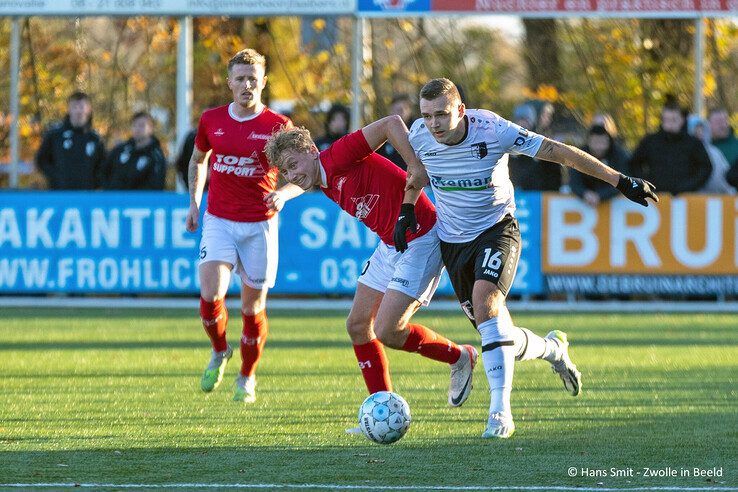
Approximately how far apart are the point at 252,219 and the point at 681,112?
772cm

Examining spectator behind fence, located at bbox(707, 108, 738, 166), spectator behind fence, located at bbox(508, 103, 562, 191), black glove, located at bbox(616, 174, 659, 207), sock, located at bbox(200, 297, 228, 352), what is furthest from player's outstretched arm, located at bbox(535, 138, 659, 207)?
spectator behind fence, located at bbox(707, 108, 738, 166)

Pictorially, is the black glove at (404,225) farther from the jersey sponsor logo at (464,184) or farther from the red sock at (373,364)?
the red sock at (373,364)

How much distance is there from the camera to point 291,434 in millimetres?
7871

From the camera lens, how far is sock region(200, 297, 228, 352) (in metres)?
9.63

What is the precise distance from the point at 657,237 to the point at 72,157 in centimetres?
674

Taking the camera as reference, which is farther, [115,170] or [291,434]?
[115,170]

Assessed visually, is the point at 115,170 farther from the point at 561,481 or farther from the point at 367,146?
the point at 561,481

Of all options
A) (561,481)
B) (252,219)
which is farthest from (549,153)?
(252,219)

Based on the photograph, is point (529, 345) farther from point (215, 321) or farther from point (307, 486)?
point (215, 321)

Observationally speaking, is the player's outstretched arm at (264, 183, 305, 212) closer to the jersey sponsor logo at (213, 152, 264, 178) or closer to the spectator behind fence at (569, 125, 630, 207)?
the jersey sponsor logo at (213, 152, 264, 178)

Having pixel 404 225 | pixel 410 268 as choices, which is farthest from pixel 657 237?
pixel 404 225

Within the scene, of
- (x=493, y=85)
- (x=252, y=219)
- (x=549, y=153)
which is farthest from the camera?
(x=493, y=85)

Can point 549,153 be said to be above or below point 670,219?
above

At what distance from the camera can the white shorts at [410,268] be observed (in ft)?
26.2
